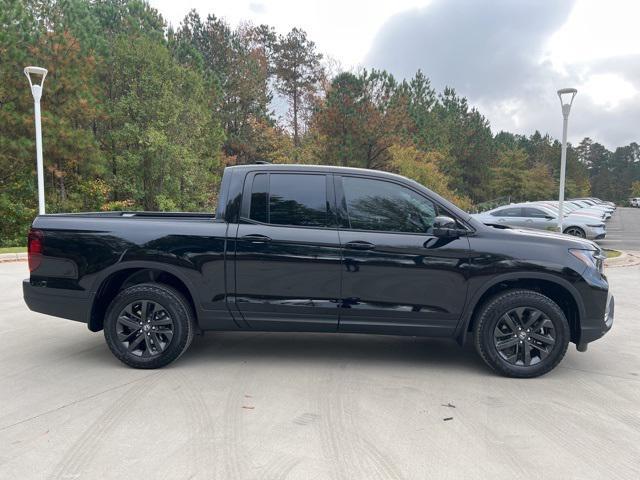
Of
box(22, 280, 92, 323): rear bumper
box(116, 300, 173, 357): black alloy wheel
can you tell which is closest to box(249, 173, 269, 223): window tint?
box(116, 300, 173, 357): black alloy wheel

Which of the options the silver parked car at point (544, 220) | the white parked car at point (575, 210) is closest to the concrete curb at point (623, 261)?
the silver parked car at point (544, 220)

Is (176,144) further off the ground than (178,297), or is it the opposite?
(176,144)

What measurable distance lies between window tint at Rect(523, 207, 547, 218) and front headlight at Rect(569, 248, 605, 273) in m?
13.2

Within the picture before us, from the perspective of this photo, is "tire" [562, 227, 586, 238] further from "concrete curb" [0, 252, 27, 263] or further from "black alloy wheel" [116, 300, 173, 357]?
"concrete curb" [0, 252, 27, 263]

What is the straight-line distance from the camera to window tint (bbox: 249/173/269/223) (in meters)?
4.69

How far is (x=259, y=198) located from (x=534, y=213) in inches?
578

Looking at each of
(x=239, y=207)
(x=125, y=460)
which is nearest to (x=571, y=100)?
(x=239, y=207)

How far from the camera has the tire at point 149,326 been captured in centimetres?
466

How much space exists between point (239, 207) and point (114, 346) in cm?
174

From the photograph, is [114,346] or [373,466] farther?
[114,346]

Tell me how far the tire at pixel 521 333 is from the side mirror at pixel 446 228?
693mm

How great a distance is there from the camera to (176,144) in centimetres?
2695

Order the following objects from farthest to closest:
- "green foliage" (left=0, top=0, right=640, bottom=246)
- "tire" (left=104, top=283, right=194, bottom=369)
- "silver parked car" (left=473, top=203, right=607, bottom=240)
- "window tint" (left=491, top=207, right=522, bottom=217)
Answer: "green foliage" (left=0, top=0, right=640, bottom=246) < "window tint" (left=491, top=207, right=522, bottom=217) < "silver parked car" (left=473, top=203, right=607, bottom=240) < "tire" (left=104, top=283, right=194, bottom=369)

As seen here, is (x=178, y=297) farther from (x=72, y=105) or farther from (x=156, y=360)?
(x=72, y=105)
